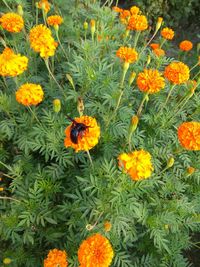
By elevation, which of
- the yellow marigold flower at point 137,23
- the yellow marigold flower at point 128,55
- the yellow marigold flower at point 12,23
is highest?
the yellow marigold flower at point 137,23

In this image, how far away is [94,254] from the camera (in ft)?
3.71

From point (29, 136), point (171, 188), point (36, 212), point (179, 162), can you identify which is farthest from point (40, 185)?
point (179, 162)

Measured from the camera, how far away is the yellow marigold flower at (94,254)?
1123 millimetres

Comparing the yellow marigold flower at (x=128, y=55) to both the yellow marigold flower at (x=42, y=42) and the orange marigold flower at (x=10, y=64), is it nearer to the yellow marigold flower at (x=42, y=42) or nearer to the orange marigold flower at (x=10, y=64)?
the yellow marigold flower at (x=42, y=42)

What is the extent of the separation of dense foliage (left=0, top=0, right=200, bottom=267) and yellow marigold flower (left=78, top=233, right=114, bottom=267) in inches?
8.8

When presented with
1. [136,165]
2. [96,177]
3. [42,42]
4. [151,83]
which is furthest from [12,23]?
[136,165]

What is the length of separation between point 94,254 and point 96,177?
0.41m

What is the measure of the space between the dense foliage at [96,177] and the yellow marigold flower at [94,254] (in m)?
0.22

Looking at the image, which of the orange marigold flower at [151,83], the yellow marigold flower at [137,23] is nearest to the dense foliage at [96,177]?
the orange marigold flower at [151,83]

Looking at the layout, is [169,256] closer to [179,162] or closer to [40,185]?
[179,162]

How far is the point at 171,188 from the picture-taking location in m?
1.65

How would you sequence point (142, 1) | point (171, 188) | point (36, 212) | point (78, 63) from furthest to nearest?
point (142, 1)
point (78, 63)
point (171, 188)
point (36, 212)

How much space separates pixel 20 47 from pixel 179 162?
1.21 metres

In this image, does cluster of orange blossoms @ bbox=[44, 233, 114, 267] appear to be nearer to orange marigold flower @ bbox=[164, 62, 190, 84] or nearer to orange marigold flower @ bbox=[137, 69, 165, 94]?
orange marigold flower @ bbox=[137, 69, 165, 94]
